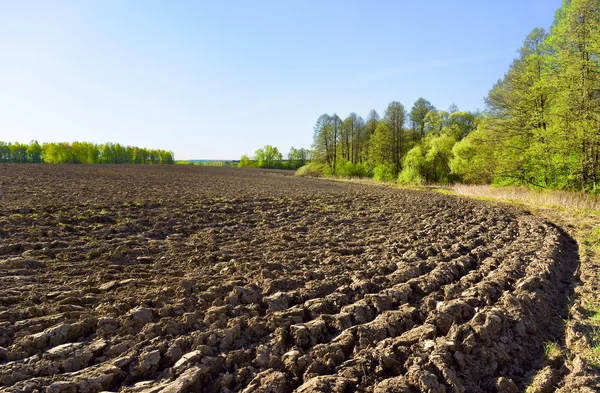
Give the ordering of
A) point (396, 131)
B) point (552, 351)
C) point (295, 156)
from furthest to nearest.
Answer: point (295, 156)
point (396, 131)
point (552, 351)

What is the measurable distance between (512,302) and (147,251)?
7597 mm

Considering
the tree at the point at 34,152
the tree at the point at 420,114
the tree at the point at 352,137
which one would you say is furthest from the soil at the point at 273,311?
the tree at the point at 34,152

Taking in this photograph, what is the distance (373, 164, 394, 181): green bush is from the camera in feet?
157

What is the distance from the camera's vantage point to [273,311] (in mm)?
5172

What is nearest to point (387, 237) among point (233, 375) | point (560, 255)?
point (560, 255)

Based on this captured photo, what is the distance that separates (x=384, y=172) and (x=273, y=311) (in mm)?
45673

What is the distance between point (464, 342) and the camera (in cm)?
435

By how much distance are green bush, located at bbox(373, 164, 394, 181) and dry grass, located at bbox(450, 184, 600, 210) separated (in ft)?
63.9

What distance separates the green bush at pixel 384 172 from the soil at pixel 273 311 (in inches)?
1507

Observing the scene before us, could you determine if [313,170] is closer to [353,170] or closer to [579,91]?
[353,170]

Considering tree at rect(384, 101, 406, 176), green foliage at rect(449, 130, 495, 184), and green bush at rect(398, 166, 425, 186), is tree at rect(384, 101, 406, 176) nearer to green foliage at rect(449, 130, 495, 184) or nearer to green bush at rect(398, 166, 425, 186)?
green bush at rect(398, 166, 425, 186)

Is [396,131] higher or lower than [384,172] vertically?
higher

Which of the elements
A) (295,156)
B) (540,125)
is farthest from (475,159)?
(295,156)

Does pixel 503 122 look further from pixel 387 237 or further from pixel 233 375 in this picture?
pixel 233 375
